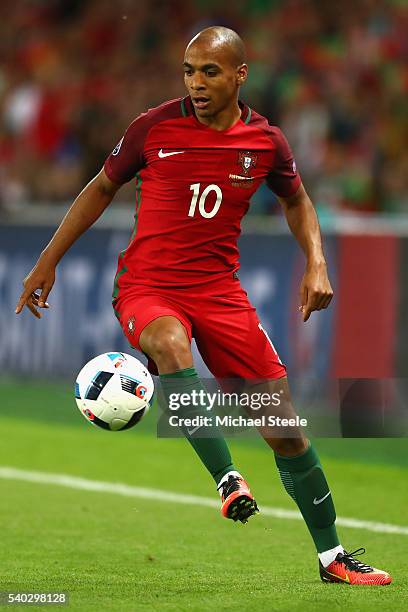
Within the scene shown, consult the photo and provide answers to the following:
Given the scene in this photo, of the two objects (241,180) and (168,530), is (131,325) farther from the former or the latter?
(168,530)

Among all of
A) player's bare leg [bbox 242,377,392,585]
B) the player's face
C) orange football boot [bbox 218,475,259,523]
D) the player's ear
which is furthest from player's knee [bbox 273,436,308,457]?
the player's ear

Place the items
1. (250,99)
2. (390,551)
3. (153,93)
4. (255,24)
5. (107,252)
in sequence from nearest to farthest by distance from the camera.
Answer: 1. (390,551)
2. (107,252)
3. (250,99)
4. (153,93)
5. (255,24)

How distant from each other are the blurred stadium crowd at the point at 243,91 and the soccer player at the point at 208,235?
8554mm

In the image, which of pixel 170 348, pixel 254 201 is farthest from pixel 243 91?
pixel 170 348

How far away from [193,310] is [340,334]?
6652mm

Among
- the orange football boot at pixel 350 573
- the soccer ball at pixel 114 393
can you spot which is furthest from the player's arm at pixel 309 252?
the orange football boot at pixel 350 573

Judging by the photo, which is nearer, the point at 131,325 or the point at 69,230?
the point at 131,325

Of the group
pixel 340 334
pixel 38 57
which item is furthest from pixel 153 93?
pixel 340 334

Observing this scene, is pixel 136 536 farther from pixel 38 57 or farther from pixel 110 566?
pixel 38 57

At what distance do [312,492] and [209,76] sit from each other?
1940 mm

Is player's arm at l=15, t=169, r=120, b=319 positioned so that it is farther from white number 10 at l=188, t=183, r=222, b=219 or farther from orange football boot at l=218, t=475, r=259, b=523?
orange football boot at l=218, t=475, r=259, b=523

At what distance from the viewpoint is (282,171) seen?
637cm

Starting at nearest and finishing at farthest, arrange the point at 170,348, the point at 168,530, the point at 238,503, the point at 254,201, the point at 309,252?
the point at 238,503
the point at 170,348
the point at 309,252
the point at 168,530
the point at 254,201

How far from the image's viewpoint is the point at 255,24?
18984 mm
